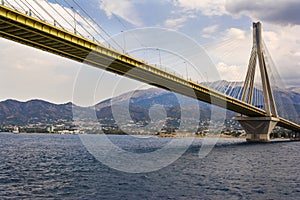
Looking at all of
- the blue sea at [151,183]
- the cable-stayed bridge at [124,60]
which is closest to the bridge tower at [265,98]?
the cable-stayed bridge at [124,60]

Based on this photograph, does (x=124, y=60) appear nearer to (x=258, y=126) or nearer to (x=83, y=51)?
(x=83, y=51)

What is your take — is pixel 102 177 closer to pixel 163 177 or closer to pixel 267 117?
pixel 163 177

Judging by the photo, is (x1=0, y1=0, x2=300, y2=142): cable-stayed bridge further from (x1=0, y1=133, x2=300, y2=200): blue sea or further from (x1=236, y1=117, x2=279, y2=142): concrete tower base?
(x1=0, y1=133, x2=300, y2=200): blue sea

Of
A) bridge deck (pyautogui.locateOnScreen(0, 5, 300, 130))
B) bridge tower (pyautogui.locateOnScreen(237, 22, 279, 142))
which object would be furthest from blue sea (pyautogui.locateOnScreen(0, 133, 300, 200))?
bridge tower (pyautogui.locateOnScreen(237, 22, 279, 142))

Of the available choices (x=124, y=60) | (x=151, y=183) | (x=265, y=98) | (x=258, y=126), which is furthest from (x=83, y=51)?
(x=258, y=126)

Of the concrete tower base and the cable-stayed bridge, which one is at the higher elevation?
the cable-stayed bridge

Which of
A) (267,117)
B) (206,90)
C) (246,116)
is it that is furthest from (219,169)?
(246,116)
